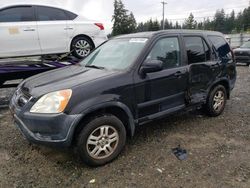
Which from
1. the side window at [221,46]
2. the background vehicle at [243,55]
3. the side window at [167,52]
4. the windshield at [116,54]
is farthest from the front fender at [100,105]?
the background vehicle at [243,55]

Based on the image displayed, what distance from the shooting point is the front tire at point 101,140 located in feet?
11.4

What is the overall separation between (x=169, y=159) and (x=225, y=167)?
76cm

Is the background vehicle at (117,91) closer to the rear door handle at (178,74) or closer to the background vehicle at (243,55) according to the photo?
the rear door handle at (178,74)

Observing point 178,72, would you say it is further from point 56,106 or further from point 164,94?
point 56,106

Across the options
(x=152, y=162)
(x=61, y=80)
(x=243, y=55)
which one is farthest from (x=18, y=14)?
(x=243, y=55)

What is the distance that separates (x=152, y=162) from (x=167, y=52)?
1.83m

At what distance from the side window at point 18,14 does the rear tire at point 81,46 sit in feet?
3.48

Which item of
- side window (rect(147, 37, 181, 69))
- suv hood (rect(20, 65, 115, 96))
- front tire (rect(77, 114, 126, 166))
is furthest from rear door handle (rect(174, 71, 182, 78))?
front tire (rect(77, 114, 126, 166))

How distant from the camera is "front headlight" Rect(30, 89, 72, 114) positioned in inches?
130

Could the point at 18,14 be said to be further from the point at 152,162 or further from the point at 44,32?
the point at 152,162

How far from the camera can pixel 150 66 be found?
392cm

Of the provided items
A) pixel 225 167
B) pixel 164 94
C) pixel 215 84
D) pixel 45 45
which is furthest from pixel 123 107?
pixel 45 45

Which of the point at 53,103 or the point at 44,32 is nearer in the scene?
the point at 53,103

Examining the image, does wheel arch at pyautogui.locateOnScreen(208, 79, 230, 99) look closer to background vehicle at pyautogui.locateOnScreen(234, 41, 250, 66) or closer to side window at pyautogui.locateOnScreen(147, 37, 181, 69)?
side window at pyautogui.locateOnScreen(147, 37, 181, 69)
